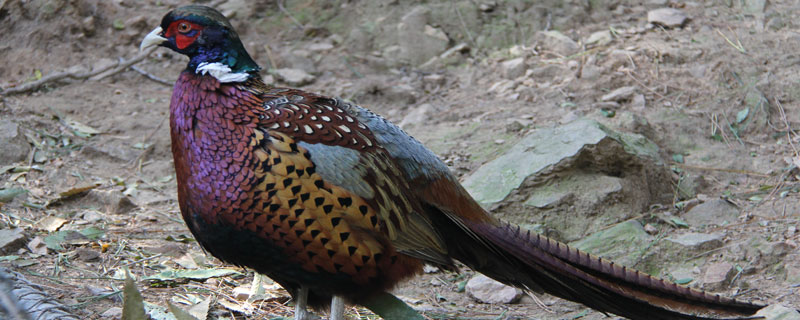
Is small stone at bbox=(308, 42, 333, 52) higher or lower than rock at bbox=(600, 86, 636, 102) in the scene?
higher

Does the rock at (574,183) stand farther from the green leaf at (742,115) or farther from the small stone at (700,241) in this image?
the green leaf at (742,115)

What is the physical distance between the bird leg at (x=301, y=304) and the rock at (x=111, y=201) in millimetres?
1743

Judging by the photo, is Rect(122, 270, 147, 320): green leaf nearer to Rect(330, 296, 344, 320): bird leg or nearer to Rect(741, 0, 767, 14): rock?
Rect(330, 296, 344, 320): bird leg

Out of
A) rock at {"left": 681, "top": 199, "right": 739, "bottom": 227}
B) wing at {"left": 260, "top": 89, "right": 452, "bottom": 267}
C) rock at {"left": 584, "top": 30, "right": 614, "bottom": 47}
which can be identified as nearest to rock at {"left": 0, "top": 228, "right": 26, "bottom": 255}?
wing at {"left": 260, "top": 89, "right": 452, "bottom": 267}

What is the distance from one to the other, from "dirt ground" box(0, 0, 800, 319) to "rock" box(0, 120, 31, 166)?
7cm

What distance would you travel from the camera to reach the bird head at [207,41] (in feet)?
10.0

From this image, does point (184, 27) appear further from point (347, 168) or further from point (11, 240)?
point (11, 240)

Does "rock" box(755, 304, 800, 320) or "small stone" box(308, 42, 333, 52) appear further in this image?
"small stone" box(308, 42, 333, 52)

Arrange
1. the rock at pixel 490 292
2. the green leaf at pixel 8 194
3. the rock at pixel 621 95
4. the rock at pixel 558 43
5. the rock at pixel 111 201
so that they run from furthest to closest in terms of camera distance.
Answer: the rock at pixel 558 43, the rock at pixel 621 95, the rock at pixel 111 201, the green leaf at pixel 8 194, the rock at pixel 490 292

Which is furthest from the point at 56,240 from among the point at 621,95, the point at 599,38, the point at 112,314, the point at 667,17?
the point at 667,17

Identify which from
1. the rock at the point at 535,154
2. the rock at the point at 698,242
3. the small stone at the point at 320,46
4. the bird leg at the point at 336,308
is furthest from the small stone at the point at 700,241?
the small stone at the point at 320,46

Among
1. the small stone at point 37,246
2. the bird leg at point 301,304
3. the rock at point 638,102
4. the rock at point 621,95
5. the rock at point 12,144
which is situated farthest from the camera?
the rock at point 621,95

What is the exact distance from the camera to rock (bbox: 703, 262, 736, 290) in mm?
3691

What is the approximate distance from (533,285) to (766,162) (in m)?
2.33
